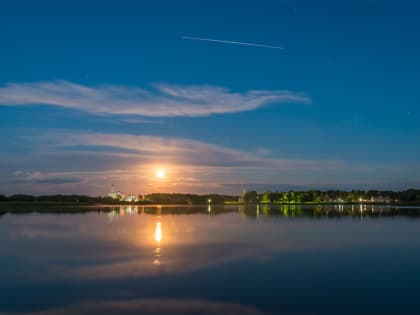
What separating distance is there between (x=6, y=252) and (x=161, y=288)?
1703cm

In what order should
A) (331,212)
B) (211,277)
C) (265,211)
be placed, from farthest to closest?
(265,211) < (331,212) < (211,277)

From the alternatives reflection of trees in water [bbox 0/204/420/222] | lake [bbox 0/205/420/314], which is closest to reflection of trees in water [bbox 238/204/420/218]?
reflection of trees in water [bbox 0/204/420/222]

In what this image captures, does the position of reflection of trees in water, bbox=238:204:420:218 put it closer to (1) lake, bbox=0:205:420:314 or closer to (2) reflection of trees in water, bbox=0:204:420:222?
(2) reflection of trees in water, bbox=0:204:420:222

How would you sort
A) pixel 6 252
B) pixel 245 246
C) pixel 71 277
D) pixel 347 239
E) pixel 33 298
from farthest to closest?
pixel 347 239
pixel 245 246
pixel 6 252
pixel 71 277
pixel 33 298

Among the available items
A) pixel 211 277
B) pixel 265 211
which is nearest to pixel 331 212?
pixel 265 211

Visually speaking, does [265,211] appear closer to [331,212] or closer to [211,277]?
[331,212]

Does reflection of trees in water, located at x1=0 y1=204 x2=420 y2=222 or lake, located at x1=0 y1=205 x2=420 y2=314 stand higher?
lake, located at x1=0 y1=205 x2=420 y2=314

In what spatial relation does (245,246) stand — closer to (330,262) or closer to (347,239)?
(330,262)

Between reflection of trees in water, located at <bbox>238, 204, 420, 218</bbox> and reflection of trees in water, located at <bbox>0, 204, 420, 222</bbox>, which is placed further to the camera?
reflection of trees in water, located at <bbox>0, 204, 420, 222</bbox>

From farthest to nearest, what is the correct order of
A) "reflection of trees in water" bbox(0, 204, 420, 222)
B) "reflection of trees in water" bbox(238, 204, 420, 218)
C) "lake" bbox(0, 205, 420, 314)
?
"reflection of trees in water" bbox(0, 204, 420, 222) < "reflection of trees in water" bbox(238, 204, 420, 218) < "lake" bbox(0, 205, 420, 314)

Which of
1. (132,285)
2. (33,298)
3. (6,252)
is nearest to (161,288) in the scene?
(132,285)

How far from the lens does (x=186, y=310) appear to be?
1536 centimetres

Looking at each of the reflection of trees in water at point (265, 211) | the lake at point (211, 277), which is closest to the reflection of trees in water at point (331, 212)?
the reflection of trees in water at point (265, 211)

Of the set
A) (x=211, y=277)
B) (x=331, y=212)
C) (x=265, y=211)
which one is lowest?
(x=265, y=211)
